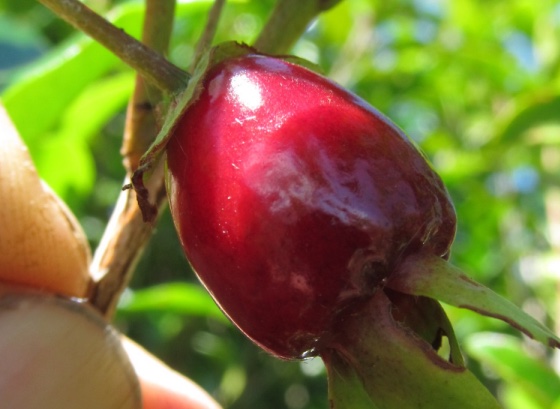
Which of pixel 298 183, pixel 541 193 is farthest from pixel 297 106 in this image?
pixel 541 193

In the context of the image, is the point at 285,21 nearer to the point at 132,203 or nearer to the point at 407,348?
the point at 132,203

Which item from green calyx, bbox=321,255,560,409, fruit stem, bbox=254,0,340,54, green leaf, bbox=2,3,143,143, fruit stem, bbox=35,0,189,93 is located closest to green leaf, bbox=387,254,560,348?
green calyx, bbox=321,255,560,409

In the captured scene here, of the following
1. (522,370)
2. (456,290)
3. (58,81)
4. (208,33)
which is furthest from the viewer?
(522,370)

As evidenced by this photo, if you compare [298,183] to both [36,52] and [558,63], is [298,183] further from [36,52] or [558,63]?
[558,63]

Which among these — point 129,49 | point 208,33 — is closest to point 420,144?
point 208,33

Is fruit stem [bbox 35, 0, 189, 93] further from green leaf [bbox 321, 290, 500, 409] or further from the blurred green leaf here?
the blurred green leaf

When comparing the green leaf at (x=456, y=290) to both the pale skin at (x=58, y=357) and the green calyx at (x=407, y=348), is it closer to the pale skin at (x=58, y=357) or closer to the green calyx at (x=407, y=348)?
the green calyx at (x=407, y=348)
